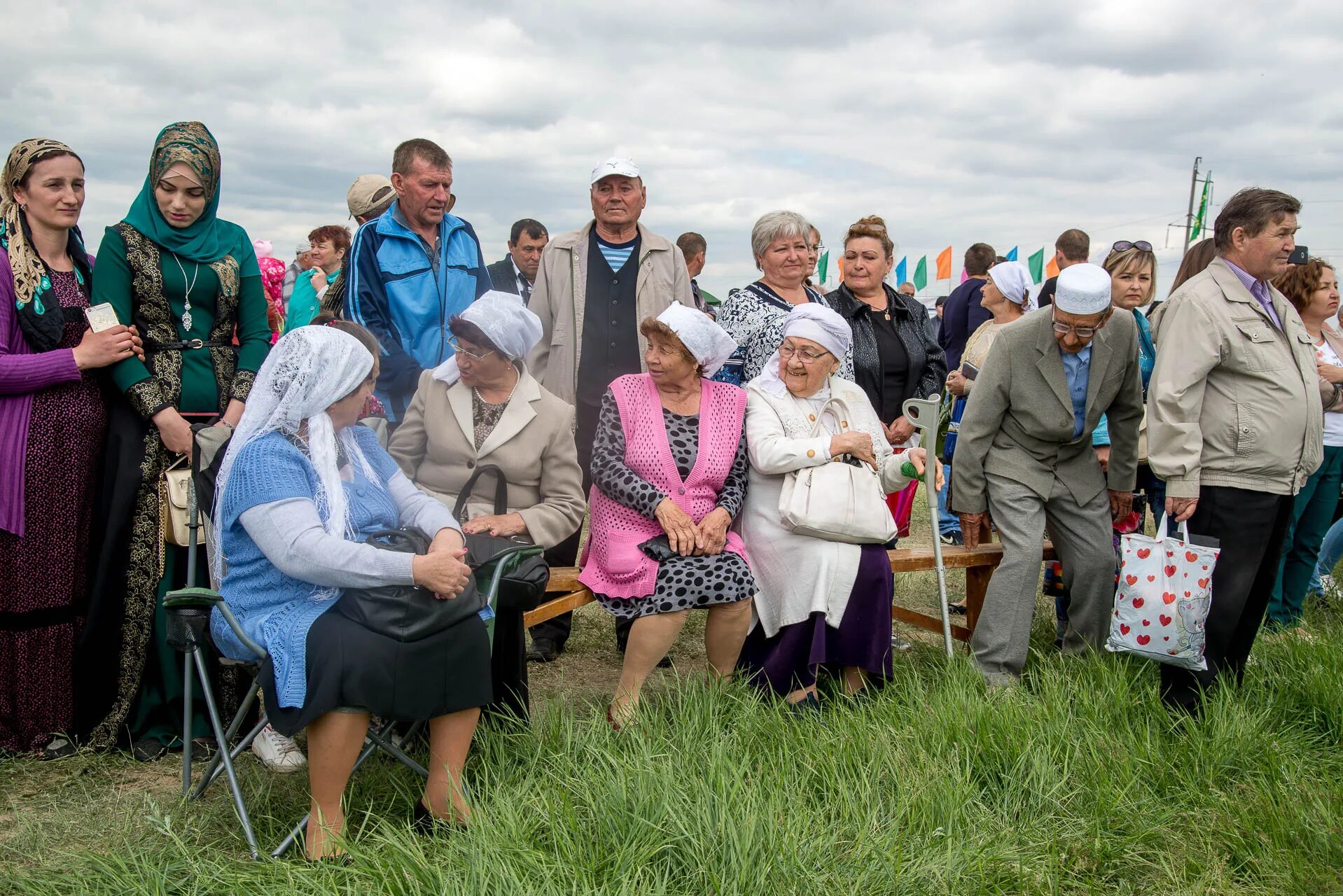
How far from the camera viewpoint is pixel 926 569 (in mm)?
4629

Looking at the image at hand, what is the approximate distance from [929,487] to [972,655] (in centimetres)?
70

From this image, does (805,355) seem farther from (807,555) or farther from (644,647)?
(644,647)

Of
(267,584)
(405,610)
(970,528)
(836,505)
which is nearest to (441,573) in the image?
(405,610)

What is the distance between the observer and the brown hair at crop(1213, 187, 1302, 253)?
12.8 ft

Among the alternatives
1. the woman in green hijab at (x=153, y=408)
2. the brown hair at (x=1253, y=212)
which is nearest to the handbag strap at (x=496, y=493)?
the woman in green hijab at (x=153, y=408)

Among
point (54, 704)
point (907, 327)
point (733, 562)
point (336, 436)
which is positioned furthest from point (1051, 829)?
point (54, 704)

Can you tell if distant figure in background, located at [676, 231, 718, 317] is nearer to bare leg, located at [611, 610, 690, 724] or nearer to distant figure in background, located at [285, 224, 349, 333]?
distant figure in background, located at [285, 224, 349, 333]

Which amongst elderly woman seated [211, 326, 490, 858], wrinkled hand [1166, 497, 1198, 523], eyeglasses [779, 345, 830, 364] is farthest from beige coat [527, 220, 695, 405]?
wrinkled hand [1166, 497, 1198, 523]

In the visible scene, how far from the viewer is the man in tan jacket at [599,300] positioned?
4656 mm

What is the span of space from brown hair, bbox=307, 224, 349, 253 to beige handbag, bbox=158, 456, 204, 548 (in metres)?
4.54

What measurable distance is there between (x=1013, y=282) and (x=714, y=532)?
2.97 metres

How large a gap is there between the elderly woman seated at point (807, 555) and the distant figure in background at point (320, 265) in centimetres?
475

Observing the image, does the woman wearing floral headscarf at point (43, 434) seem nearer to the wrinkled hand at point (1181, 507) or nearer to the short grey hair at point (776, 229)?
the short grey hair at point (776, 229)

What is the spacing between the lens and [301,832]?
2760 millimetres
